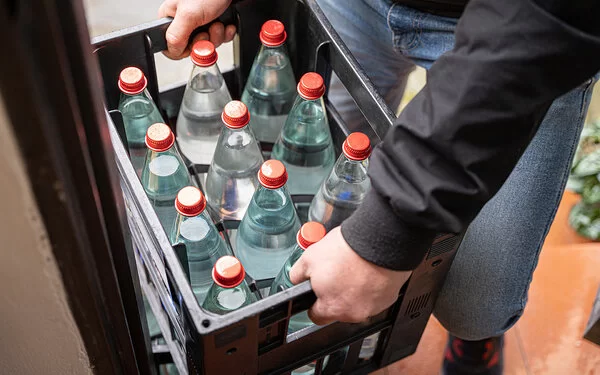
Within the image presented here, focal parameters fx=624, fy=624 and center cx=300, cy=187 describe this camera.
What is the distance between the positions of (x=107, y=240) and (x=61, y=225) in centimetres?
7

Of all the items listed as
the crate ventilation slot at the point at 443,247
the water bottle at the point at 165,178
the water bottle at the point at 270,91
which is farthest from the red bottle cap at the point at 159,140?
the crate ventilation slot at the point at 443,247

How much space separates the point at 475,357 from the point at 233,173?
639mm

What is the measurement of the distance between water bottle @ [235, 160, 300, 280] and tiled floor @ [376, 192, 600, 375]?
0.48m

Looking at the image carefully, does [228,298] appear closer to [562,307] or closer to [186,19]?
[186,19]


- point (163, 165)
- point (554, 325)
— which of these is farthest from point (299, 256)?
point (554, 325)

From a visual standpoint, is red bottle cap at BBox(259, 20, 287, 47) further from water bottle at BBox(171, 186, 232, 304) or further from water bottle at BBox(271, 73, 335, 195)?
water bottle at BBox(171, 186, 232, 304)

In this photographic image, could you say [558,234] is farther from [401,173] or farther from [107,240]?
[107,240]

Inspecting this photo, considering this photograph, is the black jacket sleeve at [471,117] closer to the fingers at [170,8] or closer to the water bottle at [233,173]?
the water bottle at [233,173]

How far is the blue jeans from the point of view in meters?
0.92

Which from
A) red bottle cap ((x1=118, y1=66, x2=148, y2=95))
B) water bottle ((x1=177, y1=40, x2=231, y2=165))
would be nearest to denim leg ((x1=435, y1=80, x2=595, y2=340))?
water bottle ((x1=177, y1=40, x2=231, y2=165))

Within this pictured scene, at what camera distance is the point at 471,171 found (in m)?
0.63

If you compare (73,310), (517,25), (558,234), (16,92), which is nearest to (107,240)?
(73,310)

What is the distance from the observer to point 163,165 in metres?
0.82

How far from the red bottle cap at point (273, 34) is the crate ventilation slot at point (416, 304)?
15.7 inches
